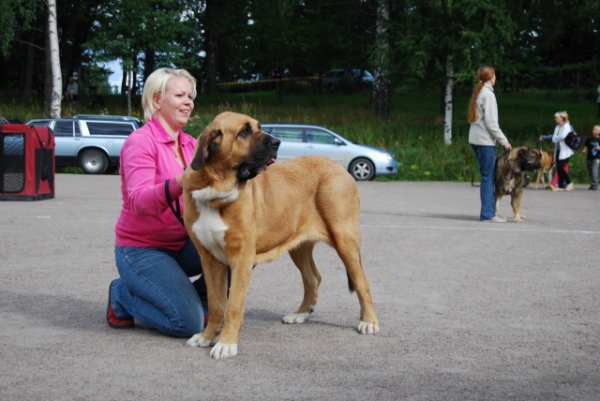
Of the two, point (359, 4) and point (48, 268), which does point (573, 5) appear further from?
point (48, 268)

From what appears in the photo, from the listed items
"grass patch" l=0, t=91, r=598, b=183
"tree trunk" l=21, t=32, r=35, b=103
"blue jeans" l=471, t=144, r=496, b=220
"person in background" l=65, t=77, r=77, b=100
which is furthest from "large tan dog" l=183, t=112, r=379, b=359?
"tree trunk" l=21, t=32, r=35, b=103

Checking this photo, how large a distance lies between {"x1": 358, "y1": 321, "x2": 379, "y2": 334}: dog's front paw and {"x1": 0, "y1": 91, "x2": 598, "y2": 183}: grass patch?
18973 mm

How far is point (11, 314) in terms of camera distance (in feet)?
20.2

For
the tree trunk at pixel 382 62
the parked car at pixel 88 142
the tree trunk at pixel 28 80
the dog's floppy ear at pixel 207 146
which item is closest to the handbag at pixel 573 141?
the tree trunk at pixel 382 62

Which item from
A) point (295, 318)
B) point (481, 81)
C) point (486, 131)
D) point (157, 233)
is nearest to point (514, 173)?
point (486, 131)

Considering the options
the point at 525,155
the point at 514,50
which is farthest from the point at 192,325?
the point at 514,50

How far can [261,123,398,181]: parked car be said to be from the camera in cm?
2427

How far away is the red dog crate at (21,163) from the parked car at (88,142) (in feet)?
31.7

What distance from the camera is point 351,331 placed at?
5.73 m

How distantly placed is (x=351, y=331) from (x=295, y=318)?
46 cm

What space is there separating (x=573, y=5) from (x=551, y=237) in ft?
85.1

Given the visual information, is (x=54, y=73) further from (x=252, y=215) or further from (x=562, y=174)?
(x=252, y=215)

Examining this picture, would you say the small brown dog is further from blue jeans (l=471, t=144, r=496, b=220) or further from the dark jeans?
blue jeans (l=471, t=144, r=496, b=220)

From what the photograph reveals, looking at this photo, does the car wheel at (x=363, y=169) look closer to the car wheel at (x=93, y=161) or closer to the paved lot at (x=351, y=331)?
the car wheel at (x=93, y=161)
